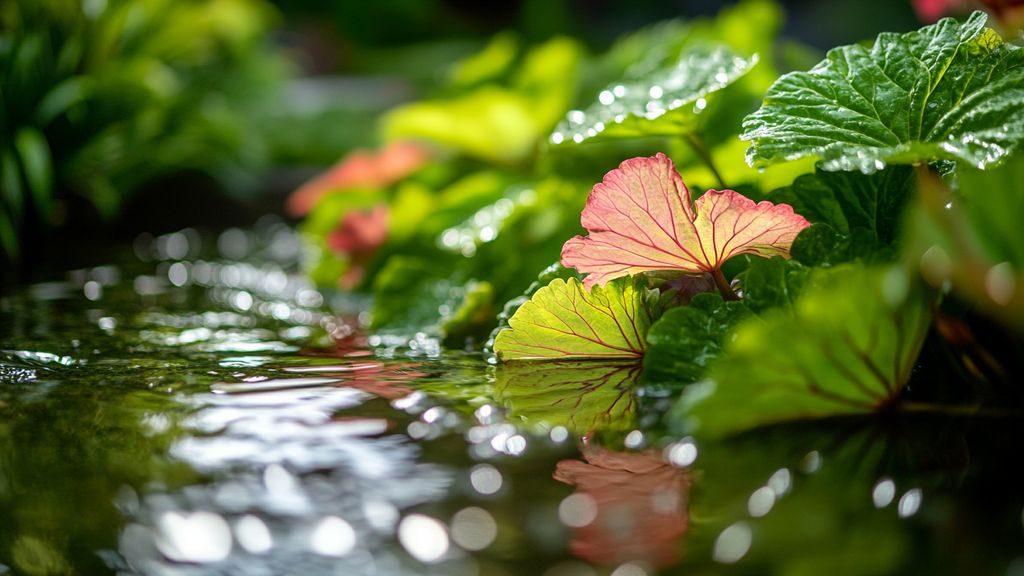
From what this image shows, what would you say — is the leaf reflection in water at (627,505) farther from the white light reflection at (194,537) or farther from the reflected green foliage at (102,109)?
the reflected green foliage at (102,109)

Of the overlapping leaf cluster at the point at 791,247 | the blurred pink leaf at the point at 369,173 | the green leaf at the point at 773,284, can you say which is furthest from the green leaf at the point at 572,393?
the blurred pink leaf at the point at 369,173

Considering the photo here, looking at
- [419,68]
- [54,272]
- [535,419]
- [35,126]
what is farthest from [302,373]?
[419,68]

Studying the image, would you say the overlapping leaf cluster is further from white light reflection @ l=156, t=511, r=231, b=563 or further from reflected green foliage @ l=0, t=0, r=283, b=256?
reflected green foliage @ l=0, t=0, r=283, b=256

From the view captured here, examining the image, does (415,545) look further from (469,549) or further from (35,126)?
(35,126)

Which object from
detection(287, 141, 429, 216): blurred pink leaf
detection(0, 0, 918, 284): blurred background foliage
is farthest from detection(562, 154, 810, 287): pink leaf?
detection(287, 141, 429, 216): blurred pink leaf

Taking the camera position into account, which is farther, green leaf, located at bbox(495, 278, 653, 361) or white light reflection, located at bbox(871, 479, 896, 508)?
green leaf, located at bbox(495, 278, 653, 361)

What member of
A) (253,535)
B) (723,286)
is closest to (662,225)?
(723,286)

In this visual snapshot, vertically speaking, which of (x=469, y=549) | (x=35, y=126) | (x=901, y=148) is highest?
(x=35, y=126)
